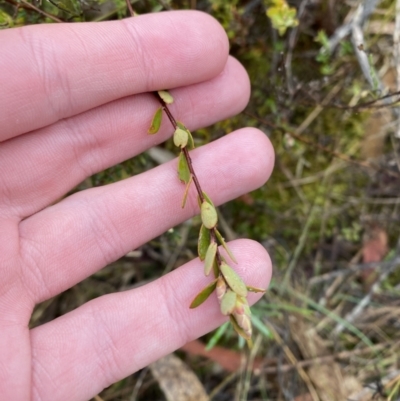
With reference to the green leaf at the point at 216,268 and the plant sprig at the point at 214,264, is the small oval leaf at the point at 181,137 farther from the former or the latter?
the green leaf at the point at 216,268

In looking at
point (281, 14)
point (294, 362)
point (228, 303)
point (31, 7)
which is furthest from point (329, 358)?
point (31, 7)

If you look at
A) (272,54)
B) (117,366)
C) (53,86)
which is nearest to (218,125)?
(272,54)

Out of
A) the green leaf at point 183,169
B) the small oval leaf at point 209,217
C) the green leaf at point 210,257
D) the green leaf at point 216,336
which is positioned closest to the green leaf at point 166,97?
the green leaf at point 183,169

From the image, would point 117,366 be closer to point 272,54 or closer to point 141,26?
point 141,26

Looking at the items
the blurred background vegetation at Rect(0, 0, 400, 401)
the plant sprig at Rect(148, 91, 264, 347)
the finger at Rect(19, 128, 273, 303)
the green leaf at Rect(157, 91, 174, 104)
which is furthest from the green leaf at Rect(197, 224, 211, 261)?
the blurred background vegetation at Rect(0, 0, 400, 401)

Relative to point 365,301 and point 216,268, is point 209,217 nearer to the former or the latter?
point 216,268
